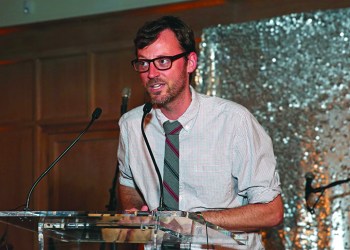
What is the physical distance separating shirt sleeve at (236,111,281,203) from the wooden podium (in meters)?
0.55

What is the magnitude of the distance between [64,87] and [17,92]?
428 millimetres

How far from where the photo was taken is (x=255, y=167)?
280cm

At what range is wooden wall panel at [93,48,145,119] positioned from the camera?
16.9ft

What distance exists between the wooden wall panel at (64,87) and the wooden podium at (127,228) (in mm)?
3029

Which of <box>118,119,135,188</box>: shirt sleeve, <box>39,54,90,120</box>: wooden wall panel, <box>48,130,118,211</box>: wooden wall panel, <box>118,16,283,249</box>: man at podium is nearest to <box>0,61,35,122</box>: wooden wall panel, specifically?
<box>39,54,90,120</box>: wooden wall panel

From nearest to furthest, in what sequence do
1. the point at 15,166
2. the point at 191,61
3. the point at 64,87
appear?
the point at 191,61 → the point at 64,87 → the point at 15,166

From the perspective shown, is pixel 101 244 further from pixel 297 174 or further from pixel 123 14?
pixel 123 14

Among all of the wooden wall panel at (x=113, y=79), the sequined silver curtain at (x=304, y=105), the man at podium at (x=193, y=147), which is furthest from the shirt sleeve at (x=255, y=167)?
the wooden wall panel at (x=113, y=79)

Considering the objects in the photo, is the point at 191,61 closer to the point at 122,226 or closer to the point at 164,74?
the point at 164,74

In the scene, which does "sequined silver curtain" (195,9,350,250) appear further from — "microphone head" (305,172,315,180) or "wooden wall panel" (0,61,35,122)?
"wooden wall panel" (0,61,35,122)

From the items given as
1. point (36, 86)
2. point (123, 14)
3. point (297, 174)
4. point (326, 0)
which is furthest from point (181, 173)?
point (36, 86)

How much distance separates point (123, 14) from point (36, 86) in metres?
0.87

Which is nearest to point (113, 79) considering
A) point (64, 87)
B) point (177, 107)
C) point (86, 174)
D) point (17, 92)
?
point (64, 87)

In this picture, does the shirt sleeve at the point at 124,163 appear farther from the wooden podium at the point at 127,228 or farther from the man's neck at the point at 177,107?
the wooden podium at the point at 127,228
